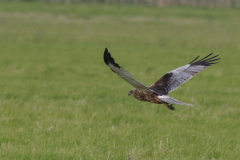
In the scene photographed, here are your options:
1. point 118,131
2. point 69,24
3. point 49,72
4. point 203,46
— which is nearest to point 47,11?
point 69,24

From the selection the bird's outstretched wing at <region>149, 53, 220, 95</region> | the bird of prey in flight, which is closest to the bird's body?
the bird of prey in flight

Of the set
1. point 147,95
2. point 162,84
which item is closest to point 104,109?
point 162,84

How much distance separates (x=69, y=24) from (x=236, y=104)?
87.5ft

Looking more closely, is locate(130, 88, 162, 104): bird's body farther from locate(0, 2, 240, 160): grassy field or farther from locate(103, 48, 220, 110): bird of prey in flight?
locate(0, 2, 240, 160): grassy field

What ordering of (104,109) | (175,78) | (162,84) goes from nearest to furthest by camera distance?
(162,84)
(175,78)
(104,109)

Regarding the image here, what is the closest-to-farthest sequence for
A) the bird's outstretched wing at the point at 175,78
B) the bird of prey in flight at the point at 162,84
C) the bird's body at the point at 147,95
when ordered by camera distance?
the bird of prey in flight at the point at 162,84 → the bird's body at the point at 147,95 → the bird's outstretched wing at the point at 175,78

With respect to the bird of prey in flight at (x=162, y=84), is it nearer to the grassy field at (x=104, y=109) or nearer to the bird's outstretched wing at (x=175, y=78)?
the bird's outstretched wing at (x=175, y=78)

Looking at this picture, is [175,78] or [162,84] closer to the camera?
[162,84]

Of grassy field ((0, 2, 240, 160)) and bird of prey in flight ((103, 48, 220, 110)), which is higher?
bird of prey in flight ((103, 48, 220, 110))

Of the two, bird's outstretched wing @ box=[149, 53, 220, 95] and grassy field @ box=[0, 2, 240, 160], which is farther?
bird's outstretched wing @ box=[149, 53, 220, 95]

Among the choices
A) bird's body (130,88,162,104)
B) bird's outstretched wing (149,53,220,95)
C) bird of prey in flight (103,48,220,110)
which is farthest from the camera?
bird's outstretched wing (149,53,220,95)

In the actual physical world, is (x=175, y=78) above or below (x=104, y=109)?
above

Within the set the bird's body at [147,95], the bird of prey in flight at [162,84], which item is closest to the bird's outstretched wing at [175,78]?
the bird of prey in flight at [162,84]

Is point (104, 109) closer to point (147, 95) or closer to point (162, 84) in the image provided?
point (162, 84)
